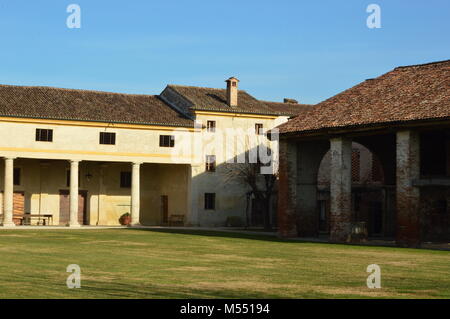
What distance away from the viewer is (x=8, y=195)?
142ft

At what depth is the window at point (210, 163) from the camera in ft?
162

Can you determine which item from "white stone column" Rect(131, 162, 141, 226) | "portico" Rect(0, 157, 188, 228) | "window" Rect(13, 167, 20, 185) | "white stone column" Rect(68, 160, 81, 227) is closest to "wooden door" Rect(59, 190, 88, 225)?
"portico" Rect(0, 157, 188, 228)

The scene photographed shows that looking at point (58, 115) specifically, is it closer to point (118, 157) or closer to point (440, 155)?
point (118, 157)

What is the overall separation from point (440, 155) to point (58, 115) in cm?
2203

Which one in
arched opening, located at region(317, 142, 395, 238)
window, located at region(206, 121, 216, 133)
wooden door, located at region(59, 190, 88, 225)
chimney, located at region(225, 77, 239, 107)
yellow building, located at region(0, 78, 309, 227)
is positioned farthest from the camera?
chimney, located at region(225, 77, 239, 107)

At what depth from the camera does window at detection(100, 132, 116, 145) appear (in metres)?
45.8

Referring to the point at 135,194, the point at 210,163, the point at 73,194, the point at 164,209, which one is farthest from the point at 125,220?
the point at 210,163

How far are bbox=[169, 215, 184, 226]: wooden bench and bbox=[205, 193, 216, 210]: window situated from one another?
183cm

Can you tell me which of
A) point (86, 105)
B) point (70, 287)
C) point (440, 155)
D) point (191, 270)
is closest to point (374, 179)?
point (440, 155)

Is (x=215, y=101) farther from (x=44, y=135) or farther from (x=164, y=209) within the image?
(x=44, y=135)

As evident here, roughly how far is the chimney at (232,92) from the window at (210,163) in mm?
4048

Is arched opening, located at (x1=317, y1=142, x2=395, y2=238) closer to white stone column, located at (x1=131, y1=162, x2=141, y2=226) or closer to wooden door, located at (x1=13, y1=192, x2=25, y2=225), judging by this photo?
white stone column, located at (x1=131, y1=162, x2=141, y2=226)

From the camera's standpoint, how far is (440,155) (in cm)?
3450

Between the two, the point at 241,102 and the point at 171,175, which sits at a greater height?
the point at 241,102
